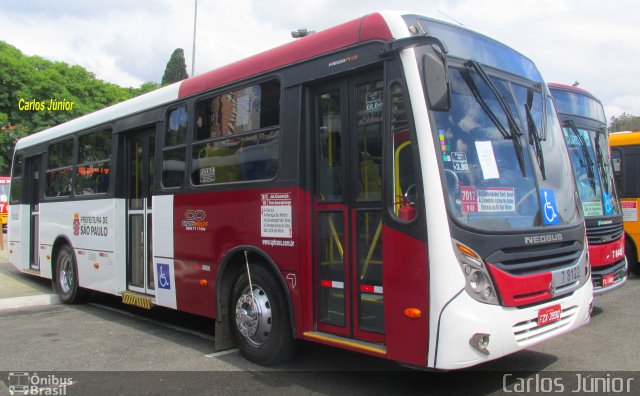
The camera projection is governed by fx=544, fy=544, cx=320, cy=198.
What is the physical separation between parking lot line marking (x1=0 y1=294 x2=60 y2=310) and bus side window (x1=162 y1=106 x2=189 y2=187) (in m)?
4.29

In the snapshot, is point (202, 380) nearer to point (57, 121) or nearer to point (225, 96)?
point (225, 96)

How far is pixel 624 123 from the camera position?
4381 cm

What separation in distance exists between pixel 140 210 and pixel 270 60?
329 centimetres

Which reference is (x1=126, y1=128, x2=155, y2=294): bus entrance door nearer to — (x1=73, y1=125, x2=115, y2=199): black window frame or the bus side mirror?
(x1=73, y1=125, x2=115, y2=199): black window frame

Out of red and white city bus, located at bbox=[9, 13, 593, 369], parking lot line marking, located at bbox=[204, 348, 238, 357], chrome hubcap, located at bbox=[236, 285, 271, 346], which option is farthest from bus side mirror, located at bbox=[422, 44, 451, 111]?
parking lot line marking, located at bbox=[204, 348, 238, 357]

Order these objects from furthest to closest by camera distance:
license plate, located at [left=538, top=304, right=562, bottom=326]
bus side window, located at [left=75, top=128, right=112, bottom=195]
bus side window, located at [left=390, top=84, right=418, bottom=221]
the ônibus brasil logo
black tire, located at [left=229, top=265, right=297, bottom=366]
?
bus side window, located at [left=75, top=128, right=112, bottom=195], black tire, located at [left=229, top=265, right=297, bottom=366], the ônibus brasil logo, license plate, located at [left=538, top=304, right=562, bottom=326], bus side window, located at [left=390, top=84, right=418, bottom=221]

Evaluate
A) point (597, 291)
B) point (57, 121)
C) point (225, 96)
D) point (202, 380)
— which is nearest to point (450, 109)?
point (225, 96)

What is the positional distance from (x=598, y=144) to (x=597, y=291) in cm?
246

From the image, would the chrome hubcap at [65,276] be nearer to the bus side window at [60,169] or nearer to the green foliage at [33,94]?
the bus side window at [60,169]

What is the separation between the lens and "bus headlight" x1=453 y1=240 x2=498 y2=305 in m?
3.80

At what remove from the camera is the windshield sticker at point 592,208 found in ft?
24.4

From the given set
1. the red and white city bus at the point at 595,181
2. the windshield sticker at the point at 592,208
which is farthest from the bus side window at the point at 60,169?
the windshield sticker at the point at 592,208

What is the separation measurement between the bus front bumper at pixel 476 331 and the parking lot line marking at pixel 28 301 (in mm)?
7881

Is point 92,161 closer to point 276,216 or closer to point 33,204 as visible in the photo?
point 33,204
